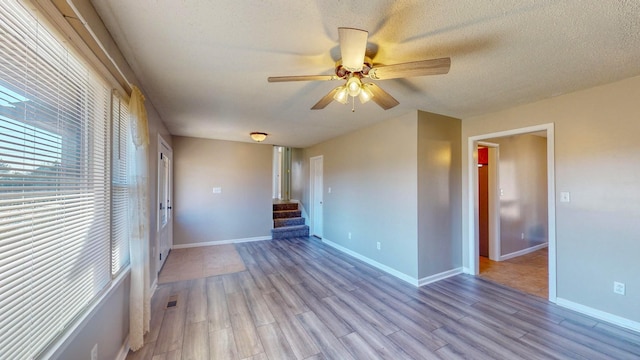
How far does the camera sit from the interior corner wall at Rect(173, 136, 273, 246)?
503cm

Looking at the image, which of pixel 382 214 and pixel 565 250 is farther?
pixel 382 214

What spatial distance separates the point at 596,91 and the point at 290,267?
4.36 metres

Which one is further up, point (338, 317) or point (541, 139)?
point (541, 139)

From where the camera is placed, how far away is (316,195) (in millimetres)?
6121

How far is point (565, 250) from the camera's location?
2.66 metres

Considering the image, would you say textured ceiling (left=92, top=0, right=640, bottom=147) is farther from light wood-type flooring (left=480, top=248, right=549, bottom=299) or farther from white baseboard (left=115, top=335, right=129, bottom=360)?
light wood-type flooring (left=480, top=248, right=549, bottom=299)

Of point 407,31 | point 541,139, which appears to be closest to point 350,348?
point 407,31

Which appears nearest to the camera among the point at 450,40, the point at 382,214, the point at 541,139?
the point at 450,40

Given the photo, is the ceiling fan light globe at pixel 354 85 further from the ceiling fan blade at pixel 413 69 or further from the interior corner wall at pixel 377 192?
the interior corner wall at pixel 377 192

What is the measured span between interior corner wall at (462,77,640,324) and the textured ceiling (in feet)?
0.80

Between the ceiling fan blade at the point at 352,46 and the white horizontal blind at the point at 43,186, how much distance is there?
4.45 feet

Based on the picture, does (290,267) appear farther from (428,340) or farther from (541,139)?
(541,139)

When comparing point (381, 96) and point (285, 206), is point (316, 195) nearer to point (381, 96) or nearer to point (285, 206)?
point (285, 206)

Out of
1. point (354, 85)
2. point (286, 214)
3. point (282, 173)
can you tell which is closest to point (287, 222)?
point (286, 214)
